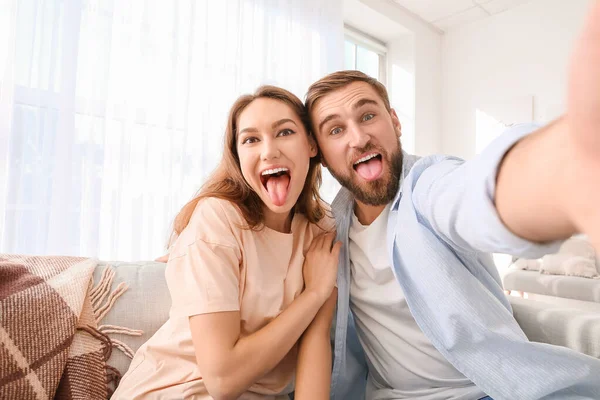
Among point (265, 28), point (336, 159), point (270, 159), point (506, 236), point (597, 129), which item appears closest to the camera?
point (597, 129)

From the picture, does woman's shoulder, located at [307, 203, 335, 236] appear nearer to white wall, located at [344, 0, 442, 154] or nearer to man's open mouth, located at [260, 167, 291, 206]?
man's open mouth, located at [260, 167, 291, 206]

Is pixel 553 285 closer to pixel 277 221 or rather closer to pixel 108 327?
pixel 277 221

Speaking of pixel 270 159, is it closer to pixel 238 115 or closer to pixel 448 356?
pixel 238 115

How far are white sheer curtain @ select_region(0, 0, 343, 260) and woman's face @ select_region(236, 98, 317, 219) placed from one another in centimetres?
103

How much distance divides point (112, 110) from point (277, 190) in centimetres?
120

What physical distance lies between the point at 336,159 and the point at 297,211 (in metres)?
0.18

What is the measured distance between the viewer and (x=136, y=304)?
1.05 m

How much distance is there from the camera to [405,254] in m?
0.81

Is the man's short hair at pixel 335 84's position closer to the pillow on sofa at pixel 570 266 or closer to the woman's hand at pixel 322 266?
the woman's hand at pixel 322 266

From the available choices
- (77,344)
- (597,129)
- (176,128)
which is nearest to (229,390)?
(77,344)

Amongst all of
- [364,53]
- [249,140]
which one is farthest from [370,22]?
[249,140]

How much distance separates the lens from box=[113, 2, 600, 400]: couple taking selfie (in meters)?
0.76

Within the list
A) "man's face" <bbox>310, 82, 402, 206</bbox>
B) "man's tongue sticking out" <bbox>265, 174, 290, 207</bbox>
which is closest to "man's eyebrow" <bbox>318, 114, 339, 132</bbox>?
"man's face" <bbox>310, 82, 402, 206</bbox>

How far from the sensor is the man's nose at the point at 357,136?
39.2 inches
